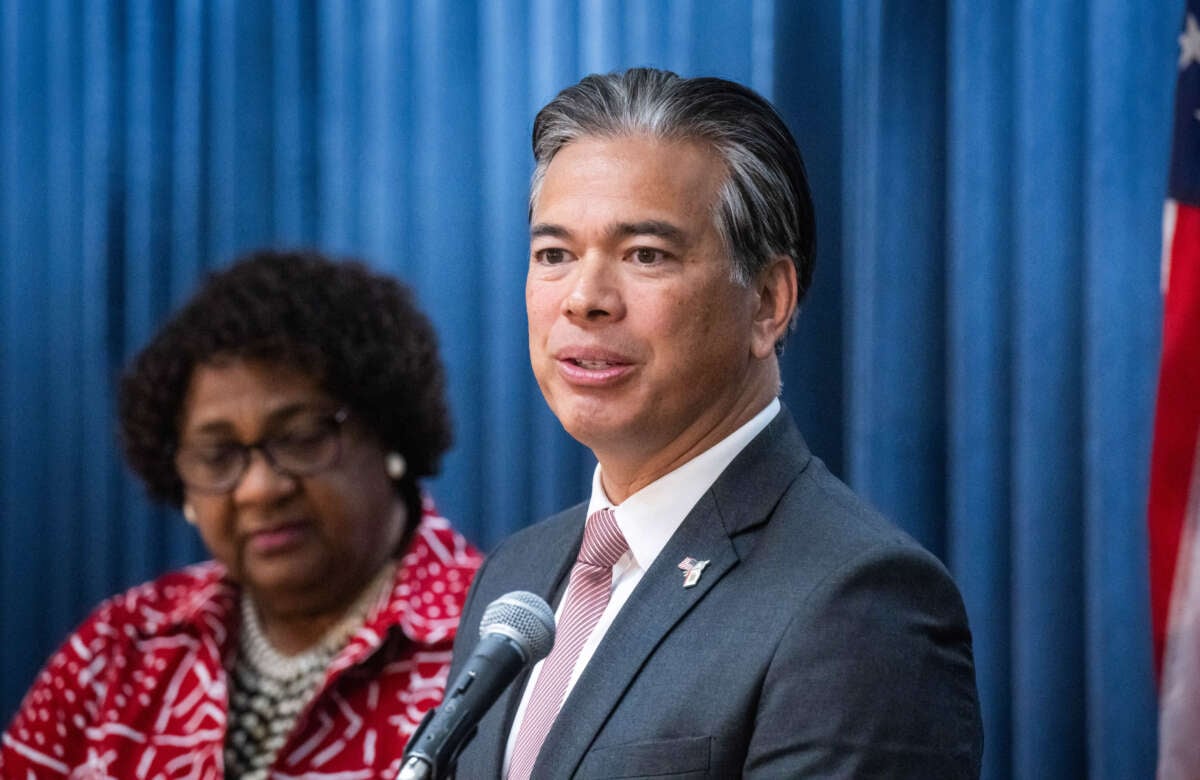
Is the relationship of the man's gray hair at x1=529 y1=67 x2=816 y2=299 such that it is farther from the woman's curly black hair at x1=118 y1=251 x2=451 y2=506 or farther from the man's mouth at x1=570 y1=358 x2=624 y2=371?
the woman's curly black hair at x1=118 y1=251 x2=451 y2=506

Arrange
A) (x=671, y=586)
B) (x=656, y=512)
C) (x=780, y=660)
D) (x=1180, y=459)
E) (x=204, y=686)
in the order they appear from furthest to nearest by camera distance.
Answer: (x=204, y=686) → (x=1180, y=459) → (x=656, y=512) → (x=671, y=586) → (x=780, y=660)

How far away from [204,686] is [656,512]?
1254mm

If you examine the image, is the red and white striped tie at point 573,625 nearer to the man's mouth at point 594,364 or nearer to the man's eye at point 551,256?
the man's mouth at point 594,364

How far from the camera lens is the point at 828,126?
106 inches

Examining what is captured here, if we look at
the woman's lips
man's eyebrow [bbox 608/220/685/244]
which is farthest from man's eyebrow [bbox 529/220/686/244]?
the woman's lips

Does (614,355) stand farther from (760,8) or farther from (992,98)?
(760,8)

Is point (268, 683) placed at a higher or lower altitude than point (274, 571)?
lower

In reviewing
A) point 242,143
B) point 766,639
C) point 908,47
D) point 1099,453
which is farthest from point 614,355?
point 242,143

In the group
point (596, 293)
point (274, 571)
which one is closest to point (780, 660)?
point (596, 293)

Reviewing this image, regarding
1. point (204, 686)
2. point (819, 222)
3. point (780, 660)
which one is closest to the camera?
point (780, 660)

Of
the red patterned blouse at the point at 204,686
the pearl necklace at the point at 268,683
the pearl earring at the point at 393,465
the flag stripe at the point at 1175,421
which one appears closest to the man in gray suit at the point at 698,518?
the flag stripe at the point at 1175,421

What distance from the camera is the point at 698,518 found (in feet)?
5.24

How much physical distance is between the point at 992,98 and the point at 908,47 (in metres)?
0.18

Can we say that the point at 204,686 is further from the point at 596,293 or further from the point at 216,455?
the point at 596,293
